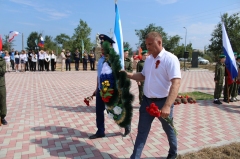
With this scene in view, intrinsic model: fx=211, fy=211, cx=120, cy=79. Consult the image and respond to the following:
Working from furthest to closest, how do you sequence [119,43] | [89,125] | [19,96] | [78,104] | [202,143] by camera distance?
1. [19,96]
2. [78,104]
3. [89,125]
4. [119,43]
5. [202,143]

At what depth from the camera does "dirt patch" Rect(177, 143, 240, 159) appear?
3393 mm

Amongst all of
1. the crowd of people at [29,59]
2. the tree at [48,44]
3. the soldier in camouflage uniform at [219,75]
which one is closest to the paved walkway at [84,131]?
Answer: the soldier in camouflage uniform at [219,75]

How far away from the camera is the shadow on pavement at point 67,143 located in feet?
11.6

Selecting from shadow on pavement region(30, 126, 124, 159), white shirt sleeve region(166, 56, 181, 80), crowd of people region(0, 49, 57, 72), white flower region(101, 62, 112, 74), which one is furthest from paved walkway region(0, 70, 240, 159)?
crowd of people region(0, 49, 57, 72)

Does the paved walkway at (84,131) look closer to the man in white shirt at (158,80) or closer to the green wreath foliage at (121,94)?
the green wreath foliage at (121,94)

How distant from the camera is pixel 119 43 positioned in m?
4.32

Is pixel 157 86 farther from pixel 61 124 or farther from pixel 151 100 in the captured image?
pixel 61 124

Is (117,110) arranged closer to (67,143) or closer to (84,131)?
(67,143)

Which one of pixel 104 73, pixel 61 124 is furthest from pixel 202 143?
pixel 61 124

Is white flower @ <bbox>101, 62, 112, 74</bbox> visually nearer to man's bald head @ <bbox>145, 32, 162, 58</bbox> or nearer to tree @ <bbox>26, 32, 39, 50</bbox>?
man's bald head @ <bbox>145, 32, 162, 58</bbox>

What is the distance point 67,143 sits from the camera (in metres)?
3.96

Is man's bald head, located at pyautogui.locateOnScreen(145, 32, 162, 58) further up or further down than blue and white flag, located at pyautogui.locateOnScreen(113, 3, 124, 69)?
further down

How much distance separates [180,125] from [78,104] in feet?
11.3

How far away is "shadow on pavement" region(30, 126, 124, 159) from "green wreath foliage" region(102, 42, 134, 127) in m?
0.69
